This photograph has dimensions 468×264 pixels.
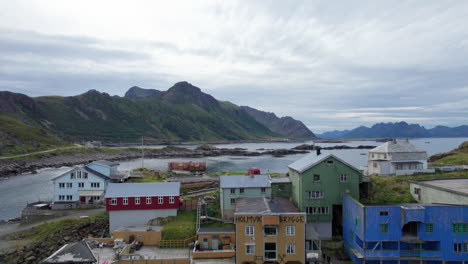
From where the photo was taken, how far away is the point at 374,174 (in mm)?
44719

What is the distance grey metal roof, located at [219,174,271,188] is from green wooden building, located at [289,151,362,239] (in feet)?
14.8

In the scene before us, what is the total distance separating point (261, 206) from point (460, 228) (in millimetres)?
15848

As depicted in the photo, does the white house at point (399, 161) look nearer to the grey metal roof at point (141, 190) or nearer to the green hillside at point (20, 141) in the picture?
the grey metal roof at point (141, 190)

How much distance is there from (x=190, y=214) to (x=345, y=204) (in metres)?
16.9

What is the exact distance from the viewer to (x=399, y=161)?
44.2 metres

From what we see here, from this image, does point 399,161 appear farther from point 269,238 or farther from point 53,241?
point 53,241

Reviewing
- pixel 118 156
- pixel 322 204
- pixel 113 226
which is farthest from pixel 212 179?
pixel 118 156

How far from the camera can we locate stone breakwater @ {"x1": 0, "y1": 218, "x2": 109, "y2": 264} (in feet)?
100

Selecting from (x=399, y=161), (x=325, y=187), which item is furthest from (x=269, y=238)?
(x=399, y=161)

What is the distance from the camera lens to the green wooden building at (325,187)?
32.6 meters

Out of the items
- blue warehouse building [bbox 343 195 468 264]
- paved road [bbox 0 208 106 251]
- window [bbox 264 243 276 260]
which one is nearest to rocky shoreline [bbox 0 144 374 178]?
blue warehouse building [bbox 343 195 468 264]

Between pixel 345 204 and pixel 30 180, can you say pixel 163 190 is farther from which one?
pixel 30 180

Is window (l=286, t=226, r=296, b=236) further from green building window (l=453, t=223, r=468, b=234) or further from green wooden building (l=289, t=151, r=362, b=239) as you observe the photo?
green building window (l=453, t=223, r=468, b=234)

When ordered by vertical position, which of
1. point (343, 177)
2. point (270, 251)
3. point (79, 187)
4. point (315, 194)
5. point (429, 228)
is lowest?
point (270, 251)
